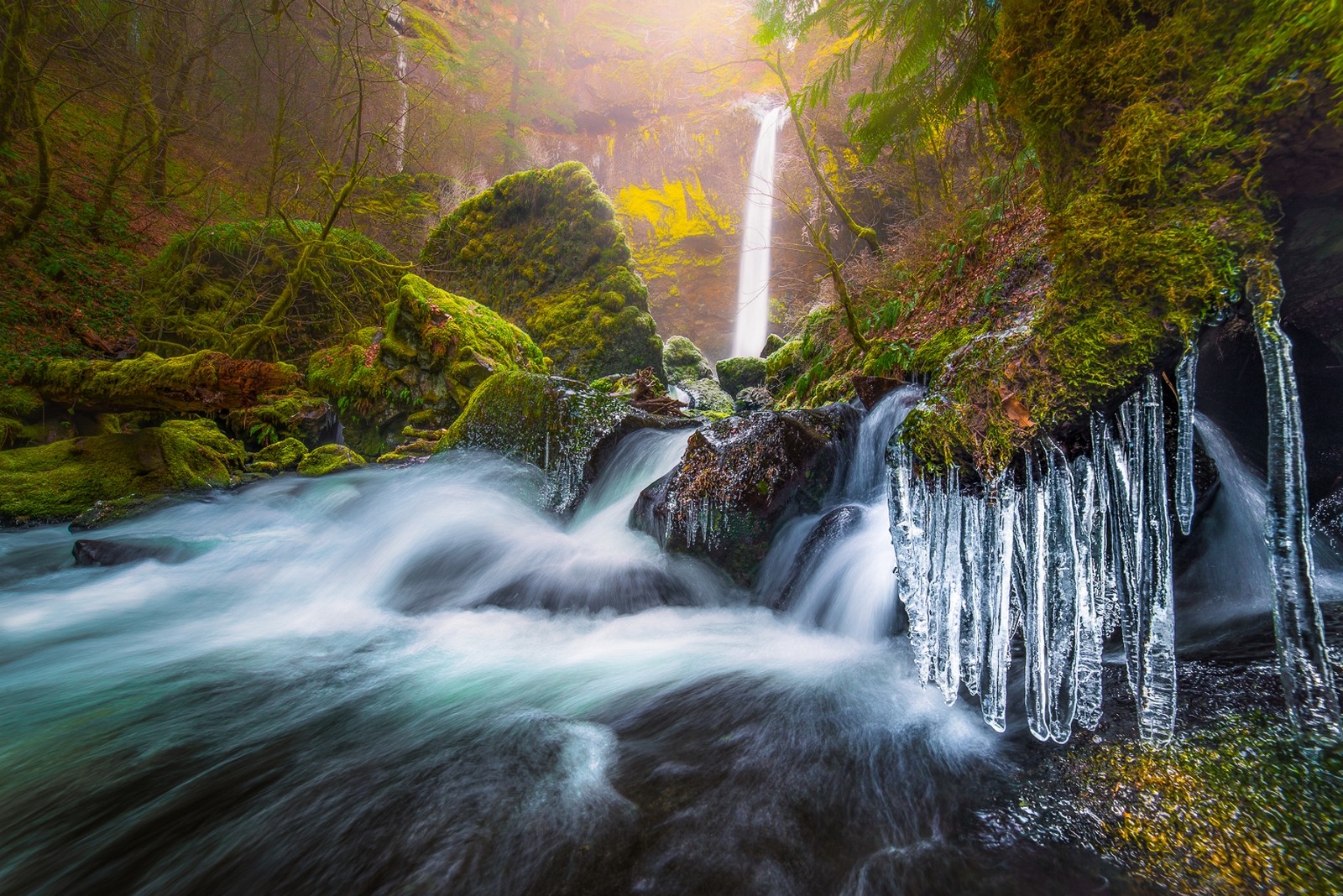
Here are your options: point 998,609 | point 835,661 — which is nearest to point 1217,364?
point 998,609

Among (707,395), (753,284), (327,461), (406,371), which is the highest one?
(753,284)

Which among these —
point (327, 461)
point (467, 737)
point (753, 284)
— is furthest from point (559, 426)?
point (753, 284)

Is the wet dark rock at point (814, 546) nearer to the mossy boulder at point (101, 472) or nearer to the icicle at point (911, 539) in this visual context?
the icicle at point (911, 539)

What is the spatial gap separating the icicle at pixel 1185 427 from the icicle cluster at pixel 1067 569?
5cm

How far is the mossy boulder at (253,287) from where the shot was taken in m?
9.21

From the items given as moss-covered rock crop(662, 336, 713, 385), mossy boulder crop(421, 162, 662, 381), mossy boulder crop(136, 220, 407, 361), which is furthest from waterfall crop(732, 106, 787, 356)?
mossy boulder crop(136, 220, 407, 361)

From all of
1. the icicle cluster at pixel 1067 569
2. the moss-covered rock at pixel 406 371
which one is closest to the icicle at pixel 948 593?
the icicle cluster at pixel 1067 569

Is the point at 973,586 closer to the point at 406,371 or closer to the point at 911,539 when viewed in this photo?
the point at 911,539

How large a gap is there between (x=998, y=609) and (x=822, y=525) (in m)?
1.98

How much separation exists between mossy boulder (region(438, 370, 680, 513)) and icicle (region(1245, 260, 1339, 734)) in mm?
5398

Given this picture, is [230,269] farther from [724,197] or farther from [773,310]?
[724,197]

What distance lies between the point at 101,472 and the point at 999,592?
8671 mm

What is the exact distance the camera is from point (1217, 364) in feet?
10.9

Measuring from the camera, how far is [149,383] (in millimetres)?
4758
